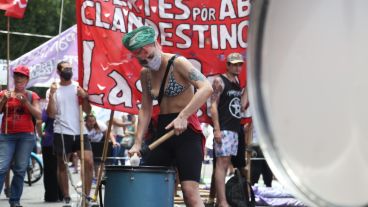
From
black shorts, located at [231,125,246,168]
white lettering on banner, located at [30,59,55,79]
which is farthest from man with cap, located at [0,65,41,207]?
white lettering on banner, located at [30,59,55,79]

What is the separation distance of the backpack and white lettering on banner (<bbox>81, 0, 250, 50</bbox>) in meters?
1.52

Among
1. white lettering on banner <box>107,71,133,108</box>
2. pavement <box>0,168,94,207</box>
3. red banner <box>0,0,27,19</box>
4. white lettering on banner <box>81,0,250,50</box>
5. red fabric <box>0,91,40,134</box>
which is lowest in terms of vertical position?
pavement <box>0,168,94,207</box>

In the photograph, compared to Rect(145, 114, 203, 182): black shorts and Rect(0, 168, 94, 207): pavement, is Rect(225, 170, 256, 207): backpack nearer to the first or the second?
Rect(0, 168, 94, 207): pavement

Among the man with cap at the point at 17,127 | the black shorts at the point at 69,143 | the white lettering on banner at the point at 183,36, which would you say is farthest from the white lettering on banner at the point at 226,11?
the man with cap at the point at 17,127

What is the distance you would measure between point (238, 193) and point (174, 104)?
3.37 meters

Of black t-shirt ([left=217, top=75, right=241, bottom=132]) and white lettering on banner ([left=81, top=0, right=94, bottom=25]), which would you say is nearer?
white lettering on banner ([left=81, top=0, right=94, bottom=25])

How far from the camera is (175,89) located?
22.0 ft

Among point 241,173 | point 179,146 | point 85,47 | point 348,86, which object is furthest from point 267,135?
point 241,173

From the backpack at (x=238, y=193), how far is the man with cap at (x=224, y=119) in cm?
8

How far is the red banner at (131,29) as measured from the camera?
920 cm

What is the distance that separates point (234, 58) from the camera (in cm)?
962

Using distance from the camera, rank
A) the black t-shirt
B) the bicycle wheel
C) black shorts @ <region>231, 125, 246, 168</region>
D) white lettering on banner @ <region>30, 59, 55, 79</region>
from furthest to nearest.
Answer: the bicycle wheel, white lettering on banner @ <region>30, 59, 55, 79</region>, black shorts @ <region>231, 125, 246, 168</region>, the black t-shirt

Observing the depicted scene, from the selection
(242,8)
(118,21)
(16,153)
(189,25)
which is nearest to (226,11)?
(242,8)

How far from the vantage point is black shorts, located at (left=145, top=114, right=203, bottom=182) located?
658 centimetres
